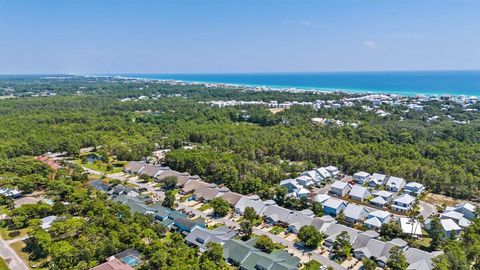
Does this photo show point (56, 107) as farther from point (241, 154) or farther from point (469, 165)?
point (469, 165)

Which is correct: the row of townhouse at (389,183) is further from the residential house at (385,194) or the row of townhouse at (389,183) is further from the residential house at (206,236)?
the residential house at (206,236)

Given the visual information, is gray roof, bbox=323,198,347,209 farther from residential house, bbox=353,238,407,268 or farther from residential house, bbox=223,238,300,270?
residential house, bbox=223,238,300,270

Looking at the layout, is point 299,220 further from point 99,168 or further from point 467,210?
point 99,168

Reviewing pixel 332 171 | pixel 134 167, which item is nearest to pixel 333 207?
pixel 332 171

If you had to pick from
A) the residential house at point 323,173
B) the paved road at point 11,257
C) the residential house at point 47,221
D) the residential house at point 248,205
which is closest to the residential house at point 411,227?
the residential house at point 248,205

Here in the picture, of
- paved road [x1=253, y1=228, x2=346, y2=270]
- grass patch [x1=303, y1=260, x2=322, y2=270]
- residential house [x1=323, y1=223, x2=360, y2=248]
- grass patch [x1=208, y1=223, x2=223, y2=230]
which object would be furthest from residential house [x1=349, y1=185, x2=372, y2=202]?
grass patch [x1=208, y1=223, x2=223, y2=230]

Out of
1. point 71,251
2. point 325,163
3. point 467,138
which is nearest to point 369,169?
point 325,163

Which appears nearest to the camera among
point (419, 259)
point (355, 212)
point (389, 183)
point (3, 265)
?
point (419, 259)
